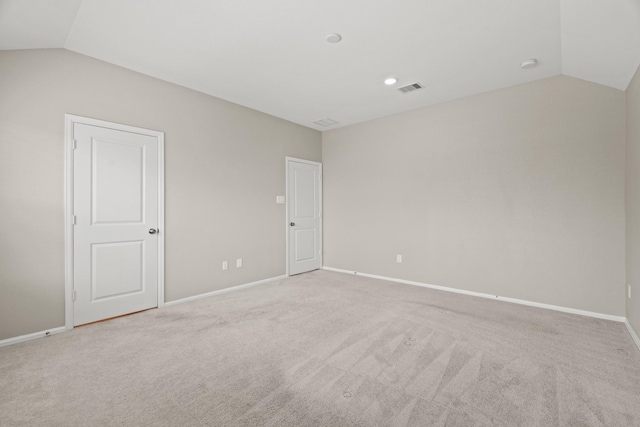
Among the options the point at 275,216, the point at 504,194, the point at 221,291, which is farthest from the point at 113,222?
the point at 504,194

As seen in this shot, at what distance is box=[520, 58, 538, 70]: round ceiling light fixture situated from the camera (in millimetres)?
3043

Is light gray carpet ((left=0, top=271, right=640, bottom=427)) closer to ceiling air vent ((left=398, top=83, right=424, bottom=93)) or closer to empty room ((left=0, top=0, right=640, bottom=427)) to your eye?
empty room ((left=0, top=0, right=640, bottom=427))

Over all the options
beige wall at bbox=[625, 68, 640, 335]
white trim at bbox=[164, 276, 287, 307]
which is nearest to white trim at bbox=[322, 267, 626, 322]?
beige wall at bbox=[625, 68, 640, 335]

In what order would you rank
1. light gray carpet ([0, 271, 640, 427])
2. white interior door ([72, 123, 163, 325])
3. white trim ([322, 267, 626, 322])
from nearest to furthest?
1. light gray carpet ([0, 271, 640, 427])
2. white interior door ([72, 123, 163, 325])
3. white trim ([322, 267, 626, 322])

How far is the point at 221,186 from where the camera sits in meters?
4.14

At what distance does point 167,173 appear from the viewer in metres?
3.59

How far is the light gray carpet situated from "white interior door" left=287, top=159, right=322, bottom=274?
1.97 meters

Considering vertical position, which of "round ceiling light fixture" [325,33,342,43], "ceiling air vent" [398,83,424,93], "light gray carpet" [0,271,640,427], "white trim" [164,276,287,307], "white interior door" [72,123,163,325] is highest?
"ceiling air vent" [398,83,424,93]

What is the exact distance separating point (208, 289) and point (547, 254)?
441 cm

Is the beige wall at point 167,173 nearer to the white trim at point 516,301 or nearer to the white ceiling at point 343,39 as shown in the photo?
the white ceiling at point 343,39

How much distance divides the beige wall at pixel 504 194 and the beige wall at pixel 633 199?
185 millimetres

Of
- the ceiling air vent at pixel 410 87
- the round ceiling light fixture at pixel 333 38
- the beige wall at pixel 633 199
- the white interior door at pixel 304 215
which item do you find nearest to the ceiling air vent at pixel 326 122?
the white interior door at pixel 304 215

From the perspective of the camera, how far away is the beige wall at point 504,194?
3170mm

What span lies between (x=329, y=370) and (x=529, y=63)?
145 inches
